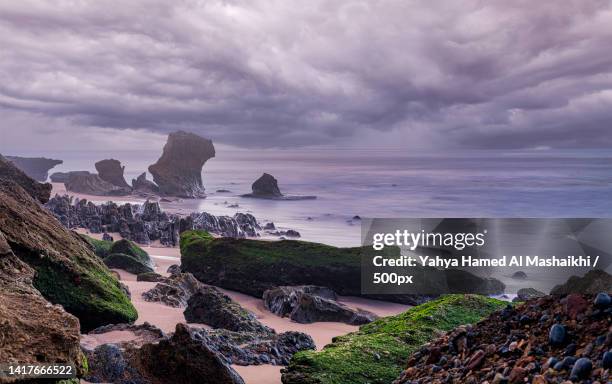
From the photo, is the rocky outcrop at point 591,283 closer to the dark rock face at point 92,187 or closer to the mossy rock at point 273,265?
the mossy rock at point 273,265

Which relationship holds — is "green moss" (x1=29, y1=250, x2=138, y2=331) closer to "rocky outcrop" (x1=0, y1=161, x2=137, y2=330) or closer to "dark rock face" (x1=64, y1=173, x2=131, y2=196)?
"rocky outcrop" (x1=0, y1=161, x2=137, y2=330)

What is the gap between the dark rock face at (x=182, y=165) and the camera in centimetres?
8344

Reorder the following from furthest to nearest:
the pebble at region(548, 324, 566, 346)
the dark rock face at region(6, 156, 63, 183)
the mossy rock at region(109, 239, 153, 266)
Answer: the dark rock face at region(6, 156, 63, 183), the mossy rock at region(109, 239, 153, 266), the pebble at region(548, 324, 566, 346)

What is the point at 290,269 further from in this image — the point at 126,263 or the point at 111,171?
the point at 111,171

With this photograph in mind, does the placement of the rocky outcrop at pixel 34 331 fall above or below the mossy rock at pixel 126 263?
above

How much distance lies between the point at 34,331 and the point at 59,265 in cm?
452

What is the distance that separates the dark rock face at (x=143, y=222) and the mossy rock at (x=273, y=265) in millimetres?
10534

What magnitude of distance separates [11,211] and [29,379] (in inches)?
203

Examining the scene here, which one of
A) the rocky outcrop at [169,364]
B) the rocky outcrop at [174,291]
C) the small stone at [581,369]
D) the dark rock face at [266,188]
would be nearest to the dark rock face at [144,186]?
the dark rock face at [266,188]

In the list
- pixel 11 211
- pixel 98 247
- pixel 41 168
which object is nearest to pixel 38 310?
pixel 11 211

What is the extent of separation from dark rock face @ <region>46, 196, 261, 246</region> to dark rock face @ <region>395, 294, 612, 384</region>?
23387 mm

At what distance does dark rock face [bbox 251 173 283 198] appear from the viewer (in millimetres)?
68625

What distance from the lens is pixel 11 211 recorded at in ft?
30.7

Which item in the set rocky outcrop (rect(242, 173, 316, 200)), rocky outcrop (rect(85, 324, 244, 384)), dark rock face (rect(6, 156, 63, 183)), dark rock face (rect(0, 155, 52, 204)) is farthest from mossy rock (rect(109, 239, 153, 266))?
dark rock face (rect(6, 156, 63, 183))
